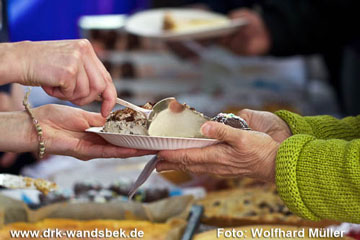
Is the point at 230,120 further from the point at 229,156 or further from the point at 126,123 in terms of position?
the point at 126,123

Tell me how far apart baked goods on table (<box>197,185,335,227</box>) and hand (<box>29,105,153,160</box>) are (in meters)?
0.58

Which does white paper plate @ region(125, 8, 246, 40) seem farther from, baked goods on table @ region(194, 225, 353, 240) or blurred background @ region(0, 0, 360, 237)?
baked goods on table @ region(194, 225, 353, 240)

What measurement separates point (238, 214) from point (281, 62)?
284 cm

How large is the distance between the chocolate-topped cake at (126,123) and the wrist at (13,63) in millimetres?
320

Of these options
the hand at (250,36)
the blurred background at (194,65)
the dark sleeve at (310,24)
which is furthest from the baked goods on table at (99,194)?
the dark sleeve at (310,24)

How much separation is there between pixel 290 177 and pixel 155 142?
1.41 feet

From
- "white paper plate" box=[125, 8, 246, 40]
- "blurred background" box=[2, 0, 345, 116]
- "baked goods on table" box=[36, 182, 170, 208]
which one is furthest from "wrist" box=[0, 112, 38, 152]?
"white paper plate" box=[125, 8, 246, 40]

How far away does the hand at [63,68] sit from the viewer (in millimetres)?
1504

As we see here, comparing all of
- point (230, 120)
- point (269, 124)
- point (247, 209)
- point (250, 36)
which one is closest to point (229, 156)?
point (230, 120)

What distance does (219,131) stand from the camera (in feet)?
5.35

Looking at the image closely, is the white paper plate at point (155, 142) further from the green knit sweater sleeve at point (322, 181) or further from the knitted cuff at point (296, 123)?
the knitted cuff at point (296, 123)

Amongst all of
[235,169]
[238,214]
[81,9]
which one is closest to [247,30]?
[81,9]

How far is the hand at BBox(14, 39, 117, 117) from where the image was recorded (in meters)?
1.50

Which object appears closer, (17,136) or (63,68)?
(63,68)
